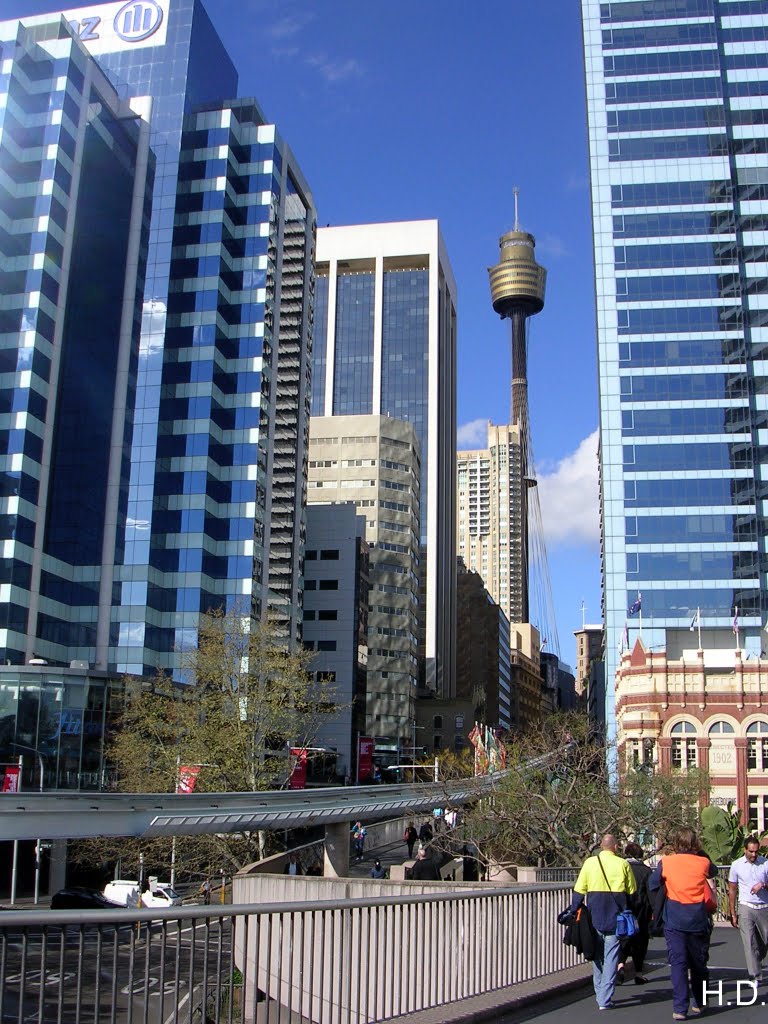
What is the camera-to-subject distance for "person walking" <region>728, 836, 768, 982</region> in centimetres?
1299

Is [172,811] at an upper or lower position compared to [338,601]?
lower

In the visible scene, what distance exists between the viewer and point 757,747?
231 feet

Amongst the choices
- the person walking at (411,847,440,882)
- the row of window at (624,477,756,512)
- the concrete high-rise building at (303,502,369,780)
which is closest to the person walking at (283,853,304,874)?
the person walking at (411,847,440,882)

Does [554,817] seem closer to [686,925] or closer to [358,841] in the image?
[686,925]

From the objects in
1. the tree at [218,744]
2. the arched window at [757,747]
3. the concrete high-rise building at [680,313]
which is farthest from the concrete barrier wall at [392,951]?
the concrete high-rise building at [680,313]

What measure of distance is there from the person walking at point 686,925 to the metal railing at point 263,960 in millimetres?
1962

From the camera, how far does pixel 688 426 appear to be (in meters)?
92.6

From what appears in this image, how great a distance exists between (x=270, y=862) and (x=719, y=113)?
88.1 metres

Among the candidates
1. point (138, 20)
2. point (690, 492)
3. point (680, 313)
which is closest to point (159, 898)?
point (690, 492)

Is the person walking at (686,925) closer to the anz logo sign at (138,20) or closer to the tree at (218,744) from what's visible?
the tree at (218,744)

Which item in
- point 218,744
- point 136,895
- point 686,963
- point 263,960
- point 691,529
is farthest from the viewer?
point 691,529

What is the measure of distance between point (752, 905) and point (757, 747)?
202ft

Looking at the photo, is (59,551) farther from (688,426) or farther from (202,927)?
(202,927)

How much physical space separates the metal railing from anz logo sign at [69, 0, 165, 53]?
3928 inches
